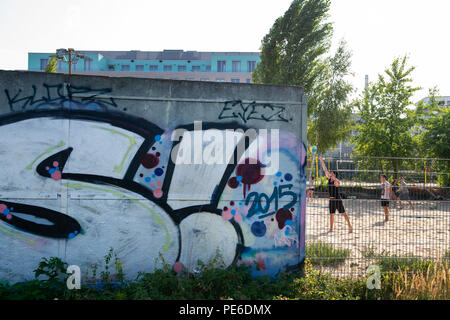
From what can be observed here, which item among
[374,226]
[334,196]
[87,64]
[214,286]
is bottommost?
[214,286]

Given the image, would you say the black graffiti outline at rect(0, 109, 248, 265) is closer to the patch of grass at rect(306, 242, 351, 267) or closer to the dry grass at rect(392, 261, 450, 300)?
the patch of grass at rect(306, 242, 351, 267)

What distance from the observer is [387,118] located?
1894 centimetres

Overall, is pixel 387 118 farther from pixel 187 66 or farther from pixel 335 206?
pixel 187 66

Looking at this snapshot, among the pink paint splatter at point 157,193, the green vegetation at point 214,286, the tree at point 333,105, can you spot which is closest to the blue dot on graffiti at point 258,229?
the green vegetation at point 214,286

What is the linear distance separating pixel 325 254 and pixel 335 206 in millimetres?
785

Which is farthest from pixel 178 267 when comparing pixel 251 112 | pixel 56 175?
pixel 251 112

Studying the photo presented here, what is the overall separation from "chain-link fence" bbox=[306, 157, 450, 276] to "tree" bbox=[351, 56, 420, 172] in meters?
12.9

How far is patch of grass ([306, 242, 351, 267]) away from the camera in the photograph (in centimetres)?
503

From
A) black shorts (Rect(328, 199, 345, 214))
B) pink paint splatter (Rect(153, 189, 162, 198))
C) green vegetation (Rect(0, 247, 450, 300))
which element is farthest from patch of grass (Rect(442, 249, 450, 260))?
pink paint splatter (Rect(153, 189, 162, 198))

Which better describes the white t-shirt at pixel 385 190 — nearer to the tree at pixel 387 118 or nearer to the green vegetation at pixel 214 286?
the green vegetation at pixel 214 286

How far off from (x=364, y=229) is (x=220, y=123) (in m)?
2.89

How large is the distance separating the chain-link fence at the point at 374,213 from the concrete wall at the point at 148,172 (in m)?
0.59

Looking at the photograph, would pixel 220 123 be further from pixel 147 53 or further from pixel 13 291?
pixel 147 53

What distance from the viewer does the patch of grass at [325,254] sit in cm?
503
